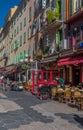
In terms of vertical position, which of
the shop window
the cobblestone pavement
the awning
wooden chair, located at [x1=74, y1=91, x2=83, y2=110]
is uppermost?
the awning

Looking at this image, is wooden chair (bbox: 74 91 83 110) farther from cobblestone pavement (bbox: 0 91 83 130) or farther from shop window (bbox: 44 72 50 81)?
shop window (bbox: 44 72 50 81)

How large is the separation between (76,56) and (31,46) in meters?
19.2

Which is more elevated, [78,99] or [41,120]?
[78,99]

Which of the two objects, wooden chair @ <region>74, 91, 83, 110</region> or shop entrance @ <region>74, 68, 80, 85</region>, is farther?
shop entrance @ <region>74, 68, 80, 85</region>

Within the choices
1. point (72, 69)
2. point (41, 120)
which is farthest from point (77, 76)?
point (41, 120)

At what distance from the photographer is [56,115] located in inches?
520

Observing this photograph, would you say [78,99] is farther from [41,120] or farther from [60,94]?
[41,120]

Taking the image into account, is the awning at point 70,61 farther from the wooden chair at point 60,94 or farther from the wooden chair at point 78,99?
the wooden chair at point 78,99

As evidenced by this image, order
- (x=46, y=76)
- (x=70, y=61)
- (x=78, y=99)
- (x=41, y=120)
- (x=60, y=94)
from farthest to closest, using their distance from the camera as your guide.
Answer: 1. (x=46, y=76)
2. (x=70, y=61)
3. (x=60, y=94)
4. (x=78, y=99)
5. (x=41, y=120)

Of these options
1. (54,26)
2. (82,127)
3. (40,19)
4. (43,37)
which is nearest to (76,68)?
(54,26)

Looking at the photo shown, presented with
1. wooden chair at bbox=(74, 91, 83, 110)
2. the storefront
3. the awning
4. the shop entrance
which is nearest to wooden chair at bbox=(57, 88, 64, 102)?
wooden chair at bbox=(74, 91, 83, 110)

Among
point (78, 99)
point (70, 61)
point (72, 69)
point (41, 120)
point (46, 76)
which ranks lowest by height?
point (41, 120)

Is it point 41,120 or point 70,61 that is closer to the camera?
point 41,120

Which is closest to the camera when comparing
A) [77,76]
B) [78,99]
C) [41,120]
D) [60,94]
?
[41,120]
